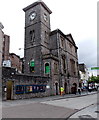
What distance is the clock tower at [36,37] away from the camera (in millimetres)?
25656

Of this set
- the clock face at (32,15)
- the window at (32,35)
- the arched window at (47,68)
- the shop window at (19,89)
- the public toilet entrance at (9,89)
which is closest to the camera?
the public toilet entrance at (9,89)

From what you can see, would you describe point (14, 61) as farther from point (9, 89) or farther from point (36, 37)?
point (9, 89)

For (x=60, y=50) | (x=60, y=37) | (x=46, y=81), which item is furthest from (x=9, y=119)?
(x=60, y=37)

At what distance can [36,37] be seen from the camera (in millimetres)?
26891

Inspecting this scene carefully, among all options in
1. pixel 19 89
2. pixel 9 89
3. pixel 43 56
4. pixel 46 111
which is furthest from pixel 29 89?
pixel 46 111

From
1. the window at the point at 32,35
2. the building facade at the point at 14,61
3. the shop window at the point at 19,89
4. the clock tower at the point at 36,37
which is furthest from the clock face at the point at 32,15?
the building facade at the point at 14,61

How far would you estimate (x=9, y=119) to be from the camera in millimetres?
7168

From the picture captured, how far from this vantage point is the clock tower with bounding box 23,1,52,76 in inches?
1010

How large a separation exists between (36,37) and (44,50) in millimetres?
3202

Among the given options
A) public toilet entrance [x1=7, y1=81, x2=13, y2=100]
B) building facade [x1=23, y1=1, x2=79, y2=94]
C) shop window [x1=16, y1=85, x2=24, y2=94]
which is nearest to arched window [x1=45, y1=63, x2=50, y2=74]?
building facade [x1=23, y1=1, x2=79, y2=94]

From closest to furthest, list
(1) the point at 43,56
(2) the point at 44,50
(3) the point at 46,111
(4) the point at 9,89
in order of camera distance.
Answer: (3) the point at 46,111
(4) the point at 9,89
(1) the point at 43,56
(2) the point at 44,50

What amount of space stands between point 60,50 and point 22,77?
40.3 ft

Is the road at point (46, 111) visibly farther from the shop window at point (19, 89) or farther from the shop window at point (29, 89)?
the shop window at point (29, 89)

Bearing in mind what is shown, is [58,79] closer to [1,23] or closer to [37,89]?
[37,89]
